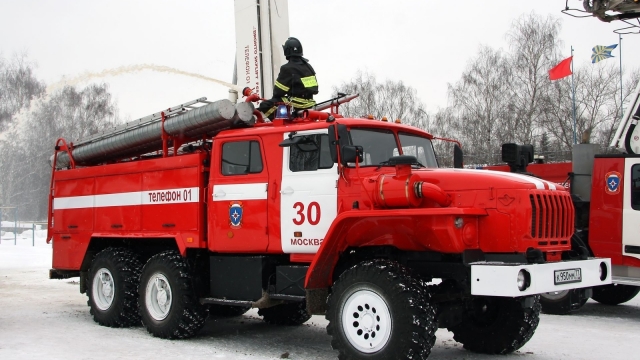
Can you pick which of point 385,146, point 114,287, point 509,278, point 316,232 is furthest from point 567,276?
point 114,287

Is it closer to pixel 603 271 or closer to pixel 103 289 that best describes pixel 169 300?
pixel 103 289

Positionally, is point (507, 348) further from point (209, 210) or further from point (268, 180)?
point (209, 210)

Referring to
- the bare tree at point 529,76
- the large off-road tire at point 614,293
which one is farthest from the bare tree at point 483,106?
the large off-road tire at point 614,293

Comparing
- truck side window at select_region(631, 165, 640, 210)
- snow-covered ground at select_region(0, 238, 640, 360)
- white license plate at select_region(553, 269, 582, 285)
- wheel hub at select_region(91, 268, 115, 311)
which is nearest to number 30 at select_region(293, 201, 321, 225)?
snow-covered ground at select_region(0, 238, 640, 360)

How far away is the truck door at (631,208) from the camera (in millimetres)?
10852

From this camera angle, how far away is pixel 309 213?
7637mm

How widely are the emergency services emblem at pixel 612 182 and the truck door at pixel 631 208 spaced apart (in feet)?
0.35

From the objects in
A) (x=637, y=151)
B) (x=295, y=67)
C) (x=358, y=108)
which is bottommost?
(x=637, y=151)

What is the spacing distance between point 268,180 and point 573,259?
345 cm

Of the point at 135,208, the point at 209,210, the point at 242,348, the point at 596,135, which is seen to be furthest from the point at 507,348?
the point at 596,135

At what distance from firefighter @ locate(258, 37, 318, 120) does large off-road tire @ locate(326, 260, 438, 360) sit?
2.91 metres

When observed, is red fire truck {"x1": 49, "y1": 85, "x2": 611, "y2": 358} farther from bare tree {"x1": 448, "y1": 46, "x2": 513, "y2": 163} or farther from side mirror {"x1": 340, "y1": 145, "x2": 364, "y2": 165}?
bare tree {"x1": 448, "y1": 46, "x2": 513, "y2": 163}

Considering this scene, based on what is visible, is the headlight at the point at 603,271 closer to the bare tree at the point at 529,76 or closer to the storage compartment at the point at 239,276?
the storage compartment at the point at 239,276

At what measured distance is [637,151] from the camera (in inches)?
473
